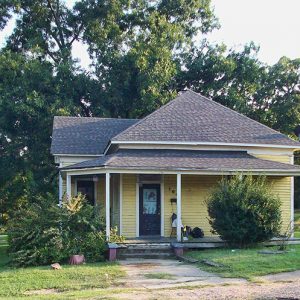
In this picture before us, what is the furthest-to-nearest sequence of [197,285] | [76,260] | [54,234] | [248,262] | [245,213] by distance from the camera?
[245,213]
[54,234]
[76,260]
[248,262]
[197,285]

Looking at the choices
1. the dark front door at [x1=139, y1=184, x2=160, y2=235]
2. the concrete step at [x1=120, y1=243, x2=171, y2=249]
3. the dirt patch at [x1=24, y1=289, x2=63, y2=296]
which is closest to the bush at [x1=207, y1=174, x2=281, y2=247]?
the concrete step at [x1=120, y1=243, x2=171, y2=249]

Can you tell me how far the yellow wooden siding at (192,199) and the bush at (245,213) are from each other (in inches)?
138

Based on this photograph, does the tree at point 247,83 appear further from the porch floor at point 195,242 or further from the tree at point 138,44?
the porch floor at point 195,242

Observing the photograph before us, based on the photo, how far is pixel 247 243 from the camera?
19281mm

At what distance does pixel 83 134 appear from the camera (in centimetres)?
2764

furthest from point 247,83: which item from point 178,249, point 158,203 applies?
point 178,249

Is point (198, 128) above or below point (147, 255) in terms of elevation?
above

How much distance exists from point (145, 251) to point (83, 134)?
9814mm

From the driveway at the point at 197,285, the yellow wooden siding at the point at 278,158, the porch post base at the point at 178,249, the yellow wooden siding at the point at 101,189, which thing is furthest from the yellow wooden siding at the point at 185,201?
the driveway at the point at 197,285

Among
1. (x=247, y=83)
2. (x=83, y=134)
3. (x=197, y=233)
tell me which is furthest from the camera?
(x=247, y=83)

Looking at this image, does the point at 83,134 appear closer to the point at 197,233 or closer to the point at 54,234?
the point at 197,233

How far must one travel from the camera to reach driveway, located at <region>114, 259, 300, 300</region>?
38.7ft

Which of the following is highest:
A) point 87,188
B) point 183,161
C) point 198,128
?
point 198,128

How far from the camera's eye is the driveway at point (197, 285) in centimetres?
1180
